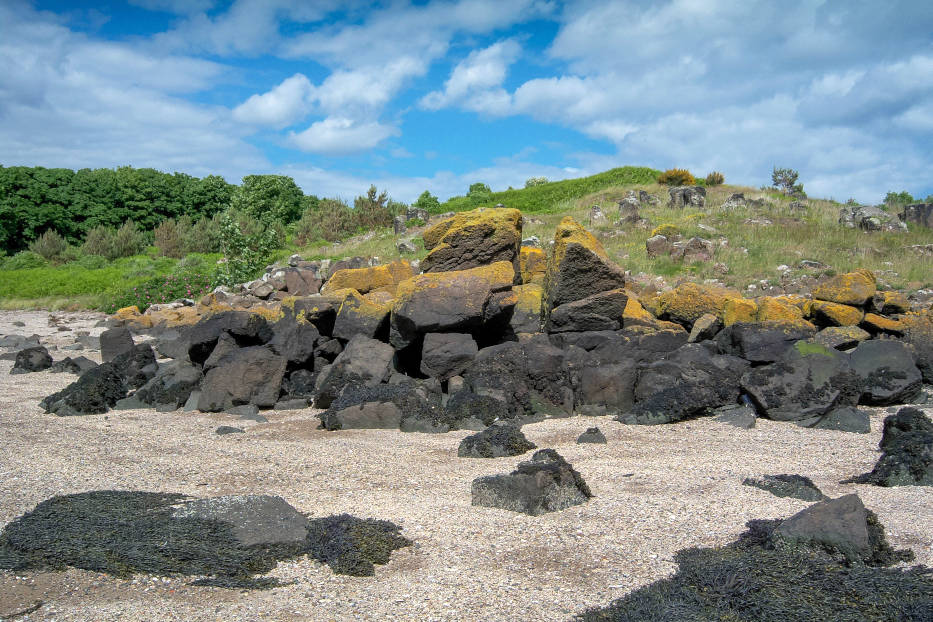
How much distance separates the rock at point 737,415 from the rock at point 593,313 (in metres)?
3.40

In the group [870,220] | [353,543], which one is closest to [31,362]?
[353,543]

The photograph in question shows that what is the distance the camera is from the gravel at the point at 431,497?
12.8 ft

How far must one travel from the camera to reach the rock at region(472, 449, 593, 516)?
5508mm

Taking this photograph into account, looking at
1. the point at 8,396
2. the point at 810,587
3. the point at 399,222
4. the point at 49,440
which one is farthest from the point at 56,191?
the point at 810,587

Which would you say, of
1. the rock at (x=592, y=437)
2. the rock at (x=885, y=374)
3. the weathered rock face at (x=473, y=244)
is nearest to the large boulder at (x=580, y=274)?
the weathered rock face at (x=473, y=244)

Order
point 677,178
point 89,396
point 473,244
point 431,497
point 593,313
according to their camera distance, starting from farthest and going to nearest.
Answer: point 677,178, point 473,244, point 593,313, point 89,396, point 431,497

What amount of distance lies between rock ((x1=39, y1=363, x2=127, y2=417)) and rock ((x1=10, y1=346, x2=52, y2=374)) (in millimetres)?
4004

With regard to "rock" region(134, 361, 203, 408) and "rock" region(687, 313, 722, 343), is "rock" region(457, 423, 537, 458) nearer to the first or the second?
"rock" region(134, 361, 203, 408)

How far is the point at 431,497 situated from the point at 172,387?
21.4ft

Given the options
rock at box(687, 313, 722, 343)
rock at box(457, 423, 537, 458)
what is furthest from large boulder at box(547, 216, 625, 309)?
rock at box(457, 423, 537, 458)

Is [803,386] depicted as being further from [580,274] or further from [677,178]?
[677,178]

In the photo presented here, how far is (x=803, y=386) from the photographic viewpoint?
880cm

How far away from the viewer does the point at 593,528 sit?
5059mm

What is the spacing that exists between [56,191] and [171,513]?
5232cm
